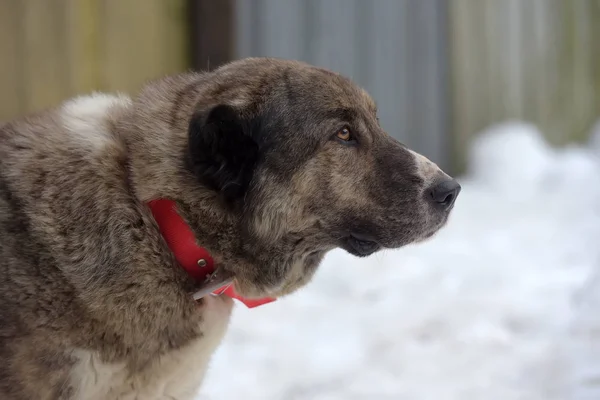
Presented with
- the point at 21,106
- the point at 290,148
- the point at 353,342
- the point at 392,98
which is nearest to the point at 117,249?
the point at 290,148

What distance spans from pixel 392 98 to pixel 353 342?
3.63 meters

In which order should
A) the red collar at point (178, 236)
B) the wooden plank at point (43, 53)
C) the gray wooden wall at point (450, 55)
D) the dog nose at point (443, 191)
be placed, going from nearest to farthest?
the red collar at point (178, 236)
the dog nose at point (443, 191)
the wooden plank at point (43, 53)
the gray wooden wall at point (450, 55)

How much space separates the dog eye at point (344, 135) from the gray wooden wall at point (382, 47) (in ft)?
10.2

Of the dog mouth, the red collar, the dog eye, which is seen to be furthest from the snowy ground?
the dog eye

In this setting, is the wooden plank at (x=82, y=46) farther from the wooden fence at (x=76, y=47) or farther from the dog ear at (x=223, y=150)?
the dog ear at (x=223, y=150)

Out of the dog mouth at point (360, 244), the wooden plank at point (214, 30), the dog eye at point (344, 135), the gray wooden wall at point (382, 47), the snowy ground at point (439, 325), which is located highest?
the dog eye at point (344, 135)

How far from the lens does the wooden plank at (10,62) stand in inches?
173

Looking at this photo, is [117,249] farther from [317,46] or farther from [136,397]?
[317,46]

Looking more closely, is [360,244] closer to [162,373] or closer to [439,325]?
[162,373]

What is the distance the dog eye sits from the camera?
2.57m

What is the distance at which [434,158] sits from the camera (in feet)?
25.2

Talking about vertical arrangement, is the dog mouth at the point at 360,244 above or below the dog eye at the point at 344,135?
below

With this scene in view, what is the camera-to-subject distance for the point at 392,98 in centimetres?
717

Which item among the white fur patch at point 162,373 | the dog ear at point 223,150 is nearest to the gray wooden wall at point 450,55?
Result: the dog ear at point 223,150
